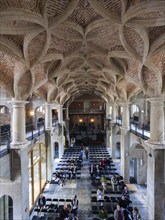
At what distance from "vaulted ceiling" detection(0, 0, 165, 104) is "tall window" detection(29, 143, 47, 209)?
5021 millimetres

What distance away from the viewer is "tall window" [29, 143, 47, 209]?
444 inches

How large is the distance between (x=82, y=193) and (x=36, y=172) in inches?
148

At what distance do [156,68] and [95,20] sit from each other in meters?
3.29

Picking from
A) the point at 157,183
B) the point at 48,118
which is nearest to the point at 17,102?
the point at 48,118

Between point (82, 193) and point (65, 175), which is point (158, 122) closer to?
point (82, 193)

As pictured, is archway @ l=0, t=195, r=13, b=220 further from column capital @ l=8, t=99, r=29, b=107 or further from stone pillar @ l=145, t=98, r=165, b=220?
stone pillar @ l=145, t=98, r=165, b=220

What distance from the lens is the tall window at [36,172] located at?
11.3 meters

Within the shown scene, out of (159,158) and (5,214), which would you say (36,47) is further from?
(5,214)

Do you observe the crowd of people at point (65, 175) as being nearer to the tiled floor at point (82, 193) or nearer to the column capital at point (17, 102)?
the tiled floor at point (82, 193)

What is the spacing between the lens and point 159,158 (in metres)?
8.18

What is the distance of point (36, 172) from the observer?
12969 mm

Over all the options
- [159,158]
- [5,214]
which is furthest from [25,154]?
[159,158]

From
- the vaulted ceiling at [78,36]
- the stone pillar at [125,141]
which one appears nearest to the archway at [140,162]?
the stone pillar at [125,141]

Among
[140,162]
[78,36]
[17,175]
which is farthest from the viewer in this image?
[140,162]
